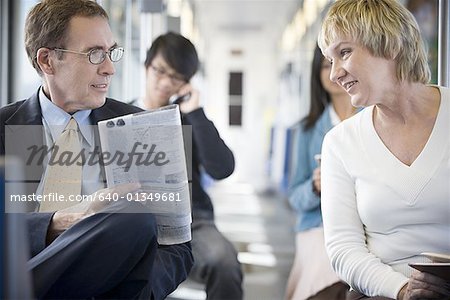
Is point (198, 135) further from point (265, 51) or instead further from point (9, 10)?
point (265, 51)

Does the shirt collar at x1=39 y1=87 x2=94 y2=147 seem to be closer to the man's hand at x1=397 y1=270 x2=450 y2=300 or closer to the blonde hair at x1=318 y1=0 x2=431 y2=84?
the blonde hair at x1=318 y1=0 x2=431 y2=84

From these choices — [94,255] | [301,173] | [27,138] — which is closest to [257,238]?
[301,173]

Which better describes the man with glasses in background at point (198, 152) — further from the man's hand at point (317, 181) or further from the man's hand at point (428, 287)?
the man's hand at point (428, 287)

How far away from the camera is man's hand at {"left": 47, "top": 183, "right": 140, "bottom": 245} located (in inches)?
60.9

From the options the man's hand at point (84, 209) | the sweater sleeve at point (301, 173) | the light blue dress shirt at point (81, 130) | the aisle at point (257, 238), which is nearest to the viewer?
the man's hand at point (84, 209)

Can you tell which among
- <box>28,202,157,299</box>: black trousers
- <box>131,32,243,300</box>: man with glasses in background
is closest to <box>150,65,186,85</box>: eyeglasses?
<box>131,32,243,300</box>: man with glasses in background

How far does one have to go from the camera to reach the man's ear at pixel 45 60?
1.85 meters

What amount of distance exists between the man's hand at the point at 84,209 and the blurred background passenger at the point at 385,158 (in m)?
0.56

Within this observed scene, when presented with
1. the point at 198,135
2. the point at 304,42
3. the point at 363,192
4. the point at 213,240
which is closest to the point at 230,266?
the point at 213,240

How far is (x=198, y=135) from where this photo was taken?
2.62 meters

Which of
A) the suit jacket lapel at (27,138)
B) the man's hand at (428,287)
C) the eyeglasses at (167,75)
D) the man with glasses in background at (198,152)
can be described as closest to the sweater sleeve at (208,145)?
the man with glasses in background at (198,152)

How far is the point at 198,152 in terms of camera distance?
2662 mm

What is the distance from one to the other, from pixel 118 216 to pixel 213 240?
4.05 feet

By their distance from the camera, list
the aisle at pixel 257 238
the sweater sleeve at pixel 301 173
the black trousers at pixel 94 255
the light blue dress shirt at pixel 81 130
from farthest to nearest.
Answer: the aisle at pixel 257 238 → the sweater sleeve at pixel 301 173 → the light blue dress shirt at pixel 81 130 → the black trousers at pixel 94 255
